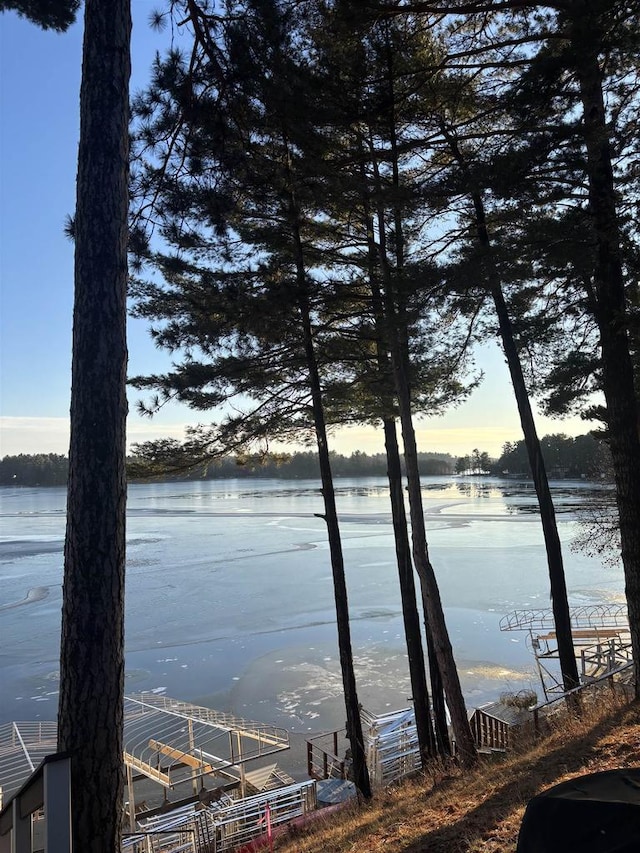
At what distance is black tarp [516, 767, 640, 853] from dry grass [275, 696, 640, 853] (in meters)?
1.41

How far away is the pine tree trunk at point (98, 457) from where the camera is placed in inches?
113

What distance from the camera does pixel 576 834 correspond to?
1884 millimetres

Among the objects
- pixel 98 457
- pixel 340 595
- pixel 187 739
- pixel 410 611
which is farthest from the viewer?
pixel 187 739

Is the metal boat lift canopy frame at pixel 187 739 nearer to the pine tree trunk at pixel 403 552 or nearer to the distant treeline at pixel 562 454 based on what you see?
the pine tree trunk at pixel 403 552

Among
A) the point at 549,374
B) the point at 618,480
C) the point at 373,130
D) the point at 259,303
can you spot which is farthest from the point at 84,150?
the point at 549,374

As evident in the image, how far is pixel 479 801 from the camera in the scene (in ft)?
13.6

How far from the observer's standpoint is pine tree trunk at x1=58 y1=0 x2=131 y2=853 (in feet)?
9.39

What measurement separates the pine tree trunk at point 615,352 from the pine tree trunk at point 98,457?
4.93 meters

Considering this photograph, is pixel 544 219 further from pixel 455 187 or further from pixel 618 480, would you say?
pixel 618 480

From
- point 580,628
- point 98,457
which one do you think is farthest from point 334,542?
point 580,628

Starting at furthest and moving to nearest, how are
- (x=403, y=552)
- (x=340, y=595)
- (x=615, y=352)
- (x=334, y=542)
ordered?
(x=403, y=552)
(x=334, y=542)
(x=340, y=595)
(x=615, y=352)

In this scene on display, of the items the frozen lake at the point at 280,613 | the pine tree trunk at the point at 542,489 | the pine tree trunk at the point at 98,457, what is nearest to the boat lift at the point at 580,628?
the frozen lake at the point at 280,613

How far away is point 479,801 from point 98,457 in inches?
144

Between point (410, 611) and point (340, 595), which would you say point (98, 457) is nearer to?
point (340, 595)
